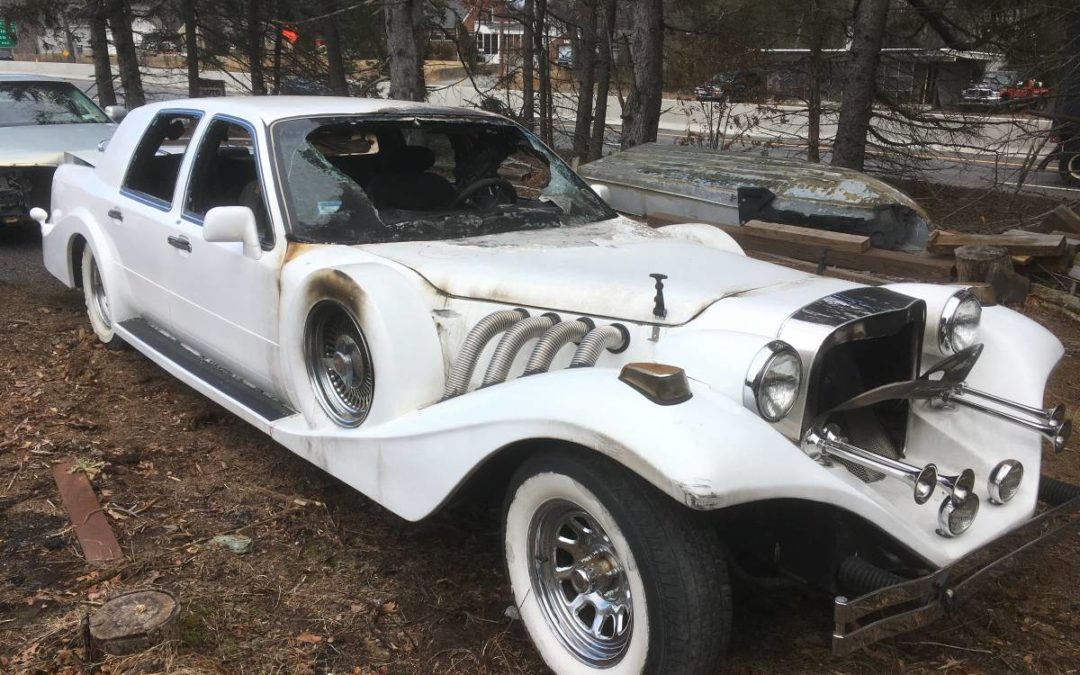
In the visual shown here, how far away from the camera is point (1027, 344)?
11.8 ft

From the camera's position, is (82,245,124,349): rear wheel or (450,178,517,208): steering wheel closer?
(450,178,517,208): steering wheel

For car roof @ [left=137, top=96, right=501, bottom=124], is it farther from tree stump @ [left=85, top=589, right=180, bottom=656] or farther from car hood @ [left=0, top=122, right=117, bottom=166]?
car hood @ [left=0, top=122, right=117, bottom=166]

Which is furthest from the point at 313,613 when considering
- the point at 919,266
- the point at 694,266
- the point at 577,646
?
the point at 919,266

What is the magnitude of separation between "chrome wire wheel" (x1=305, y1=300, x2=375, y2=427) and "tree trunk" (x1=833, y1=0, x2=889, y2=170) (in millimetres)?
7731

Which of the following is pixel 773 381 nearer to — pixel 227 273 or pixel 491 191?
pixel 491 191

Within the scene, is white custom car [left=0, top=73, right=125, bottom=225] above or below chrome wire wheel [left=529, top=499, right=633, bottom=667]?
above

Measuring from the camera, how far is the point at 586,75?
14.5m

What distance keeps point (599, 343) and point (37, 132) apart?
8433mm

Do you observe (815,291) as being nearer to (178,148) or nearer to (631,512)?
(631,512)

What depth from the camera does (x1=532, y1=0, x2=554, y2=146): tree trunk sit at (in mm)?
14102

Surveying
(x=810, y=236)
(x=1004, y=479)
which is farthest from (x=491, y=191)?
(x=810, y=236)

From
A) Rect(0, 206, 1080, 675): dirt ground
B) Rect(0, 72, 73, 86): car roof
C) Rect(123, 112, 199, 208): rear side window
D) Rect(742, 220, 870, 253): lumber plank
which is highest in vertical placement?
Rect(0, 72, 73, 86): car roof

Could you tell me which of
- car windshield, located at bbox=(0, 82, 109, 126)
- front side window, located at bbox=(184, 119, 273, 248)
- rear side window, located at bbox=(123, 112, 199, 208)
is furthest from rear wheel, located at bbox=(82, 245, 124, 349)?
car windshield, located at bbox=(0, 82, 109, 126)

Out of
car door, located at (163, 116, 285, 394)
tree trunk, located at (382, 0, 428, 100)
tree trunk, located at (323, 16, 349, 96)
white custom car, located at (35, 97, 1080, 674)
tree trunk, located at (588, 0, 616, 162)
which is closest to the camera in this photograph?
white custom car, located at (35, 97, 1080, 674)
